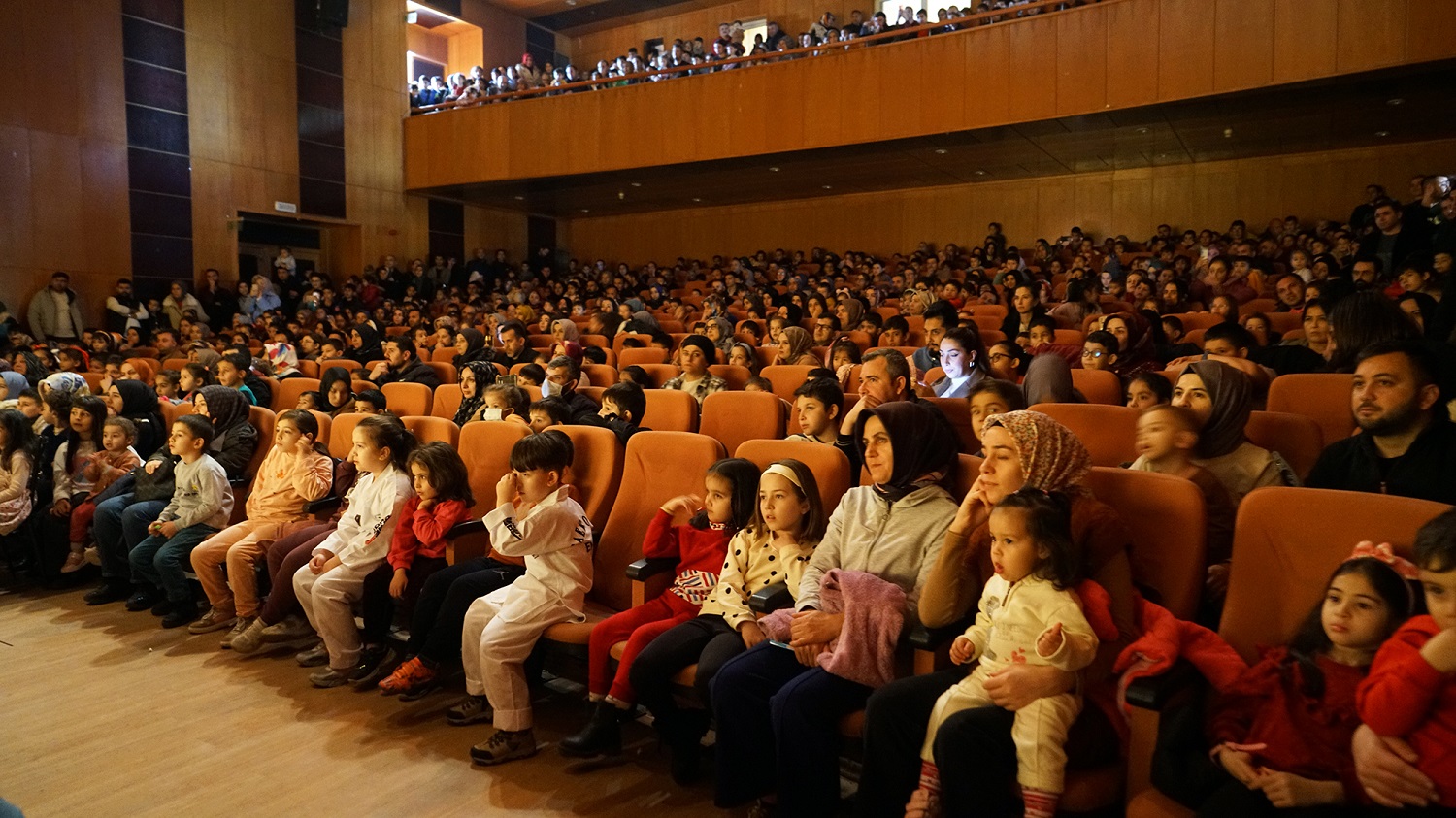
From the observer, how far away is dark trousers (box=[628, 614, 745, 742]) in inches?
81.4

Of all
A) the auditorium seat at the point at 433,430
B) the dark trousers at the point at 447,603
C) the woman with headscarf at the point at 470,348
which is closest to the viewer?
the dark trousers at the point at 447,603

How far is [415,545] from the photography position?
2.84 metres

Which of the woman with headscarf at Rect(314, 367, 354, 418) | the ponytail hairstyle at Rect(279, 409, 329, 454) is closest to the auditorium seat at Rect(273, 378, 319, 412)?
the woman with headscarf at Rect(314, 367, 354, 418)

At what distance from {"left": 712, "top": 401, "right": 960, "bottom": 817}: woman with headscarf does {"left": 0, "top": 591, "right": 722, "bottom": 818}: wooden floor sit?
0.88 ft

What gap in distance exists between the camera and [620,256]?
14.0m

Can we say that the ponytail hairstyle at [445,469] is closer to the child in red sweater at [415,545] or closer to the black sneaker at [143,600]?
the child in red sweater at [415,545]

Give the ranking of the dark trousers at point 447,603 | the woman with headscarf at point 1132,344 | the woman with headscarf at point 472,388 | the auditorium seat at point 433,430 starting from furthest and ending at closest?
the woman with headscarf at point 472,388, the woman with headscarf at point 1132,344, the auditorium seat at point 433,430, the dark trousers at point 447,603

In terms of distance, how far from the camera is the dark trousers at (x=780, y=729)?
5.98 ft

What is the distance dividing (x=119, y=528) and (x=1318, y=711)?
13.3 ft

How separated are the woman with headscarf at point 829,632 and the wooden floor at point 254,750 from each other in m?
0.27

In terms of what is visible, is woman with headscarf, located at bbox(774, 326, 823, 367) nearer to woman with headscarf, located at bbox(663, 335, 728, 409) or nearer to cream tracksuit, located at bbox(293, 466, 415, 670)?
A: woman with headscarf, located at bbox(663, 335, 728, 409)

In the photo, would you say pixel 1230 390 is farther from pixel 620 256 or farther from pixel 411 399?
pixel 620 256

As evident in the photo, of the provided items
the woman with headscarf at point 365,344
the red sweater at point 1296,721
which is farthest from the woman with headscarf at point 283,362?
the red sweater at point 1296,721

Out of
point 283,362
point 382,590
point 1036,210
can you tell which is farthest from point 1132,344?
point 1036,210
